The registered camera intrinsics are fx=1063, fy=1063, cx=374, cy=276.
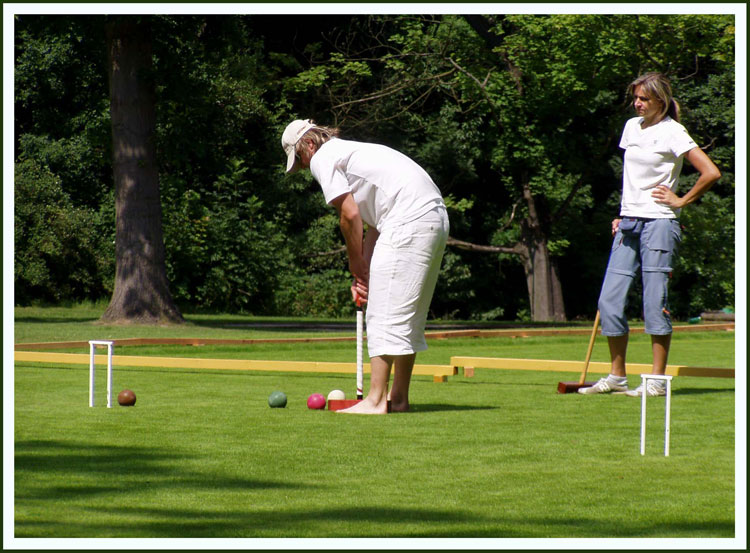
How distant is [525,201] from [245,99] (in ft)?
26.8

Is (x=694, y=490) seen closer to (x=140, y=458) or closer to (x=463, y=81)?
(x=140, y=458)

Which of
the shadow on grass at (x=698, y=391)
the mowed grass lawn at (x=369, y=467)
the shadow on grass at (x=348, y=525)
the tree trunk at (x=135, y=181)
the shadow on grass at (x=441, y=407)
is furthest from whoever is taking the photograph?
the tree trunk at (x=135, y=181)

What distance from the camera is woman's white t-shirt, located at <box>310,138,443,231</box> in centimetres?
614

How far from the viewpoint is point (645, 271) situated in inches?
295

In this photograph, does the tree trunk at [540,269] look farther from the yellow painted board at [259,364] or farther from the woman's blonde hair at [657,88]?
the woman's blonde hair at [657,88]

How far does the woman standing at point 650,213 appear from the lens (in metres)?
7.30

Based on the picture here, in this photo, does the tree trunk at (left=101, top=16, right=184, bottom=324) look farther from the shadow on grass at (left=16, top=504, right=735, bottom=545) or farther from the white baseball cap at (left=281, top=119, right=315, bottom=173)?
the shadow on grass at (left=16, top=504, right=735, bottom=545)

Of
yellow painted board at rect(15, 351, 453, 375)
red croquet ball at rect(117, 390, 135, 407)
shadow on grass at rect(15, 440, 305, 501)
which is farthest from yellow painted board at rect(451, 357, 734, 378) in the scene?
shadow on grass at rect(15, 440, 305, 501)

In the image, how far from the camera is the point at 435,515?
350cm

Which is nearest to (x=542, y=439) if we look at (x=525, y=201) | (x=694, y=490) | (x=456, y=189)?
(x=694, y=490)

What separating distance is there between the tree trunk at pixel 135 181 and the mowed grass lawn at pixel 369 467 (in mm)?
10841

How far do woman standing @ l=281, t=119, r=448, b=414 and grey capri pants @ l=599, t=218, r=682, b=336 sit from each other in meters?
1.84

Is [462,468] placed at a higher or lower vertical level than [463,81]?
lower

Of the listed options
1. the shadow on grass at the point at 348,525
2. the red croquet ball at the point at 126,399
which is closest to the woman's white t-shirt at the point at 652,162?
the red croquet ball at the point at 126,399
